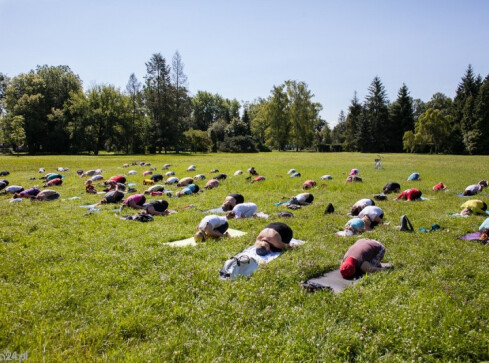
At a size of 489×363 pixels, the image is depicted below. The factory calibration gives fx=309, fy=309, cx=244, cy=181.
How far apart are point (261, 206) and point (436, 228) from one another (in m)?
5.40

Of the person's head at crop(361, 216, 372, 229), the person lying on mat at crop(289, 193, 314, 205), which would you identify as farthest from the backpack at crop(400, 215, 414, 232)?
the person lying on mat at crop(289, 193, 314, 205)

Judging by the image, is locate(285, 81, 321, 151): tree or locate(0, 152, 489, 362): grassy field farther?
locate(285, 81, 321, 151): tree

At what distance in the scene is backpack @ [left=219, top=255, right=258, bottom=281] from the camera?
5.11 meters

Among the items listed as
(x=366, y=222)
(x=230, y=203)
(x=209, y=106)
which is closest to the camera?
(x=366, y=222)

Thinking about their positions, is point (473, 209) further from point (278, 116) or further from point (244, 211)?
point (278, 116)

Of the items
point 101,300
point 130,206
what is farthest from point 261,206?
point 101,300

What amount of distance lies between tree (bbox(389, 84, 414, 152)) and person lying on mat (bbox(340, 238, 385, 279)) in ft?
223

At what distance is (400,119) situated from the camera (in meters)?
66.8

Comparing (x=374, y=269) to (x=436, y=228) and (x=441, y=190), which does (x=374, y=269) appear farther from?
(x=441, y=190)

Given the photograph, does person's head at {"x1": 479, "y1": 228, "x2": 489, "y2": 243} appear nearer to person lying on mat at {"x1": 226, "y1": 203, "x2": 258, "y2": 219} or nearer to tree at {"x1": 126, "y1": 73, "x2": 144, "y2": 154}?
person lying on mat at {"x1": 226, "y1": 203, "x2": 258, "y2": 219}

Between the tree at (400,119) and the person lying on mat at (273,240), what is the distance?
67728 mm

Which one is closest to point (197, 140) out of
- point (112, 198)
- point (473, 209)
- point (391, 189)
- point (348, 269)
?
point (112, 198)

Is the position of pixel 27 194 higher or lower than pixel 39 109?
lower

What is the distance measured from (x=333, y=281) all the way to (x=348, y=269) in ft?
1.06
